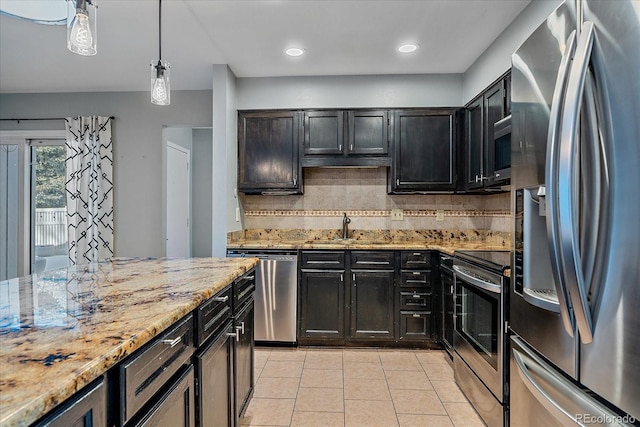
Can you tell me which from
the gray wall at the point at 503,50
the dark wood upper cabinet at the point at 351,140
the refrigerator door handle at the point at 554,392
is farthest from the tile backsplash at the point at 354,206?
the refrigerator door handle at the point at 554,392

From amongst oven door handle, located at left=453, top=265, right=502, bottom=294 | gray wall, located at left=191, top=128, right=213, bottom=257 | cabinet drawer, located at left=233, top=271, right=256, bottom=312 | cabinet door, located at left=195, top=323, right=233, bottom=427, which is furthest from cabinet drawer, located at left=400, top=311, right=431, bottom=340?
gray wall, located at left=191, top=128, right=213, bottom=257

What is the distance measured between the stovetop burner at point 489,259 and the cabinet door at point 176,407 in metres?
1.59

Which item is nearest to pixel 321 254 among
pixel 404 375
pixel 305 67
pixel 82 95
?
Answer: pixel 404 375

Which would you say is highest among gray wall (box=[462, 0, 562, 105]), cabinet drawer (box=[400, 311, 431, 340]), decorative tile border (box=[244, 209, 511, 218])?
gray wall (box=[462, 0, 562, 105])

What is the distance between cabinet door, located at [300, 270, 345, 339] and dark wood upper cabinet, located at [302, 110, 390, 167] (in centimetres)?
113

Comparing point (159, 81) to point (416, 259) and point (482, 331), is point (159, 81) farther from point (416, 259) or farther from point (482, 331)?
point (416, 259)

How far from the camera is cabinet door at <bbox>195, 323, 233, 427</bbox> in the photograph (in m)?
1.31

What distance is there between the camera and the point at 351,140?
11.6ft

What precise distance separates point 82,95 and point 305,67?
2814 millimetres

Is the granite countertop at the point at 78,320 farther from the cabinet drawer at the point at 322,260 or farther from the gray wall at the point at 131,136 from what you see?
the gray wall at the point at 131,136

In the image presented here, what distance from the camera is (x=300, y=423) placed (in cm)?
211

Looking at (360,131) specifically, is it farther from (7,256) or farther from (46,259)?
(7,256)

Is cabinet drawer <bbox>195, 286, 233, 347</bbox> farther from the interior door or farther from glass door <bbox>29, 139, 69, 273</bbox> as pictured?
glass door <bbox>29, 139, 69, 273</bbox>

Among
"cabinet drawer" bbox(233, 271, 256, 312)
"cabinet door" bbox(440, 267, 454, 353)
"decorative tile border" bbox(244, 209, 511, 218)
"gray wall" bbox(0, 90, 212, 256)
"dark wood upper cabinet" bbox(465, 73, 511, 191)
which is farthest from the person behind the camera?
"gray wall" bbox(0, 90, 212, 256)
